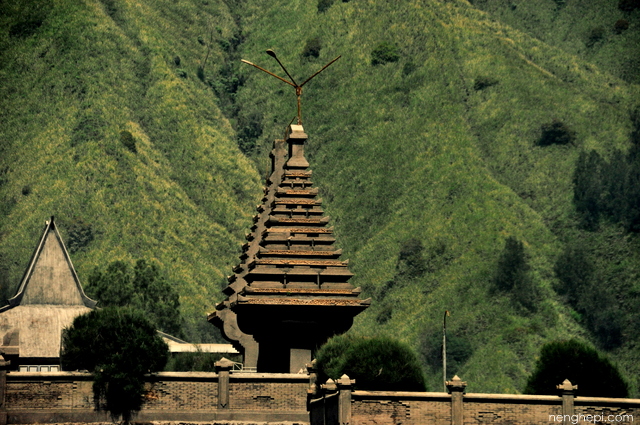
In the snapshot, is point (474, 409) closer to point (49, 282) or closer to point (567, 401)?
point (567, 401)

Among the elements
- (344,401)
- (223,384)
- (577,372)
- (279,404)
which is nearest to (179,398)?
(223,384)

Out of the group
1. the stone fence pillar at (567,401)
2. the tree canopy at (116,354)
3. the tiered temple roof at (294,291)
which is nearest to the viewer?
the stone fence pillar at (567,401)

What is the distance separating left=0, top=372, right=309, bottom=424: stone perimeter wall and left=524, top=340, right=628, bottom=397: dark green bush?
8.56m

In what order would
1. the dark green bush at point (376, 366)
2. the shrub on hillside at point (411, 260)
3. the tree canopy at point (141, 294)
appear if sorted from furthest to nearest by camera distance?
the shrub on hillside at point (411, 260), the tree canopy at point (141, 294), the dark green bush at point (376, 366)

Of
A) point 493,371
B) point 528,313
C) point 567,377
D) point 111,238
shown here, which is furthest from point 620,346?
point 567,377

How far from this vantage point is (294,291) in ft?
194

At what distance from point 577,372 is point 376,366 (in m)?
7.58

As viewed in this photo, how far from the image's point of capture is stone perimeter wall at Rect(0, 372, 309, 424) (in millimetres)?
52875

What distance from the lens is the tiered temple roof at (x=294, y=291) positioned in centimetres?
5916

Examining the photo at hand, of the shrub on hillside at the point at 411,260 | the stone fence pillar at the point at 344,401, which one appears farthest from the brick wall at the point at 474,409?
the shrub on hillside at the point at 411,260

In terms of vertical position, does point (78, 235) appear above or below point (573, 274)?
above

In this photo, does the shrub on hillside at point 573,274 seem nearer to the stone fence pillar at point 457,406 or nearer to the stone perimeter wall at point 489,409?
the stone perimeter wall at point 489,409

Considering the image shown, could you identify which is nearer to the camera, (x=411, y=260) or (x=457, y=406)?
(x=457, y=406)

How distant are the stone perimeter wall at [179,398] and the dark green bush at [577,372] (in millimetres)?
8564
